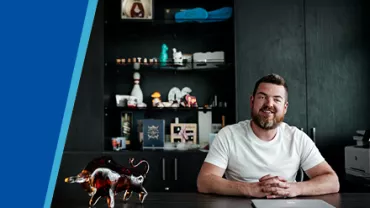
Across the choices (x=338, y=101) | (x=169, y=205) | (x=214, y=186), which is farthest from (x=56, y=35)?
(x=338, y=101)

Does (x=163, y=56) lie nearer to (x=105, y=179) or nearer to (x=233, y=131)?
(x=233, y=131)

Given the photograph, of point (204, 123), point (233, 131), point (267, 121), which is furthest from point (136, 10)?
point (267, 121)

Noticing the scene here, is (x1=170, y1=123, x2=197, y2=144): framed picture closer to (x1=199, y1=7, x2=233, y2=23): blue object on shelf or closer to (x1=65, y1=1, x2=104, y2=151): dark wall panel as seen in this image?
(x1=65, y1=1, x2=104, y2=151): dark wall panel

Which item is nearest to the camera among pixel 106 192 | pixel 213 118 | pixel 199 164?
pixel 106 192

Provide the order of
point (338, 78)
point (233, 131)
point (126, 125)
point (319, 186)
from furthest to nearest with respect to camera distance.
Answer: point (126, 125), point (338, 78), point (233, 131), point (319, 186)

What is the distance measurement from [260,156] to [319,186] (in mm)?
387

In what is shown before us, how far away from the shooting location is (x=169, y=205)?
1.58 m

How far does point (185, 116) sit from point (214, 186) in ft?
6.49

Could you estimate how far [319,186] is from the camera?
1977 millimetres

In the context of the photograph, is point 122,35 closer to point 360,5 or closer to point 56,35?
point 360,5

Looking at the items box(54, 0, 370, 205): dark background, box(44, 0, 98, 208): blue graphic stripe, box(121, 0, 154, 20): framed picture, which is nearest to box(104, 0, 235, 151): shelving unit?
box(121, 0, 154, 20): framed picture

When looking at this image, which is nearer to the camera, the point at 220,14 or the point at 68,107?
the point at 68,107

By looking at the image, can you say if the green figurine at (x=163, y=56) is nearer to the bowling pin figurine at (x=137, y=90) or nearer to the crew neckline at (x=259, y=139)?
the bowling pin figurine at (x=137, y=90)

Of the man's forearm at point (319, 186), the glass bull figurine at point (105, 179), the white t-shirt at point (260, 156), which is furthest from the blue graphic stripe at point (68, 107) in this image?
the white t-shirt at point (260, 156)
